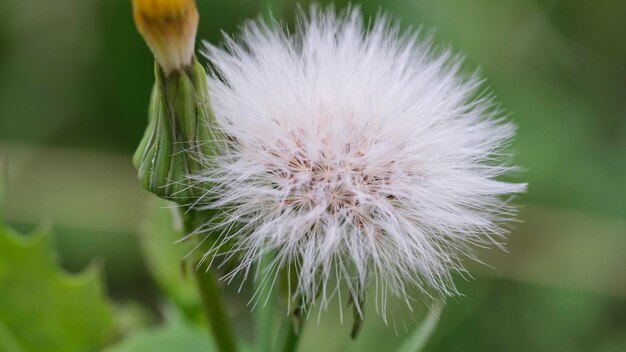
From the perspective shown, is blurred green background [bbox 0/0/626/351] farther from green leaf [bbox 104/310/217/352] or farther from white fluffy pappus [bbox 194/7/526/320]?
white fluffy pappus [bbox 194/7/526/320]

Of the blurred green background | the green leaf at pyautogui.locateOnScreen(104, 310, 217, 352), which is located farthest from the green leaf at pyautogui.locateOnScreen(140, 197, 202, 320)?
the blurred green background

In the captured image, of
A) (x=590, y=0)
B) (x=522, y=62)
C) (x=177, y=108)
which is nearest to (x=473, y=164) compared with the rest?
(x=177, y=108)

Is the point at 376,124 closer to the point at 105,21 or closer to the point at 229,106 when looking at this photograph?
the point at 229,106

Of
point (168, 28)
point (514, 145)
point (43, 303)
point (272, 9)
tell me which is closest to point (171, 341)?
point (43, 303)

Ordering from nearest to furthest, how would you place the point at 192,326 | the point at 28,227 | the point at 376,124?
the point at 376,124 < the point at 192,326 < the point at 28,227

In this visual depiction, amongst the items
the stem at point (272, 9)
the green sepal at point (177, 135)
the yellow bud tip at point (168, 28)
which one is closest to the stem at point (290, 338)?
the green sepal at point (177, 135)

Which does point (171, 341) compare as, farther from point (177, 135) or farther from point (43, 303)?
point (177, 135)

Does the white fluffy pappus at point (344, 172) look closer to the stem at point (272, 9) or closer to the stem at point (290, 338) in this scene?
the stem at point (290, 338)
